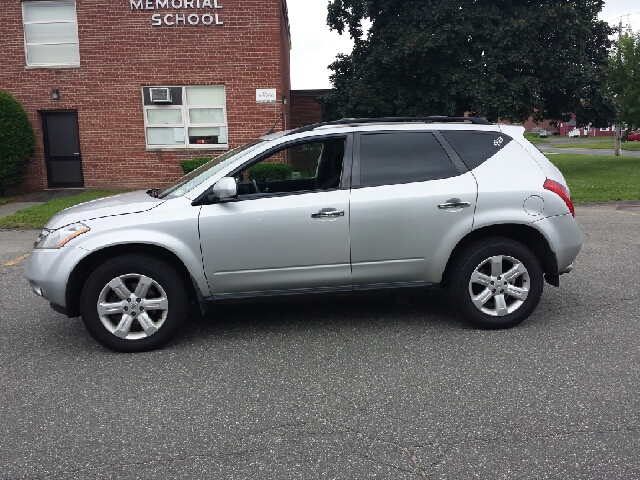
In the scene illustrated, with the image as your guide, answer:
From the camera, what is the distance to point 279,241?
15.2 ft

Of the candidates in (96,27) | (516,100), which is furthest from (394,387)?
(516,100)

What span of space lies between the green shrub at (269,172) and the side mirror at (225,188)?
545 mm

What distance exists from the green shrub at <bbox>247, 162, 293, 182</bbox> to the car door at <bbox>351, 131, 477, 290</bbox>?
753 mm

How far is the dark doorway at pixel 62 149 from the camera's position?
16406 millimetres

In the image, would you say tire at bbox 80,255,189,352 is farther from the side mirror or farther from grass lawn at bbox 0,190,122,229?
grass lawn at bbox 0,190,122,229

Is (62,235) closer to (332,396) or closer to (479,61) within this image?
(332,396)

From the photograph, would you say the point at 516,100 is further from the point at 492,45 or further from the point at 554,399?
the point at 554,399

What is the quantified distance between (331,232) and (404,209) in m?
0.63

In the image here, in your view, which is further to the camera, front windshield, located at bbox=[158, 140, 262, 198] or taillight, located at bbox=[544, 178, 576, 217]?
taillight, located at bbox=[544, 178, 576, 217]

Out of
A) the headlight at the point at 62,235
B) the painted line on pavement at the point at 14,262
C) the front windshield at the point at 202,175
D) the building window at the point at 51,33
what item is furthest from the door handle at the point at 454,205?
the building window at the point at 51,33

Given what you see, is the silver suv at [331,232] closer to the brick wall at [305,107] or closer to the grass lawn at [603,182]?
the grass lawn at [603,182]

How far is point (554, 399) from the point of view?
3.63m

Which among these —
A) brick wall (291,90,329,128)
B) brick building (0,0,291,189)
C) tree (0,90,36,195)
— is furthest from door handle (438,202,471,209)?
brick wall (291,90,329,128)

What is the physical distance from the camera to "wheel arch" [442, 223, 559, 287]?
4977 millimetres
